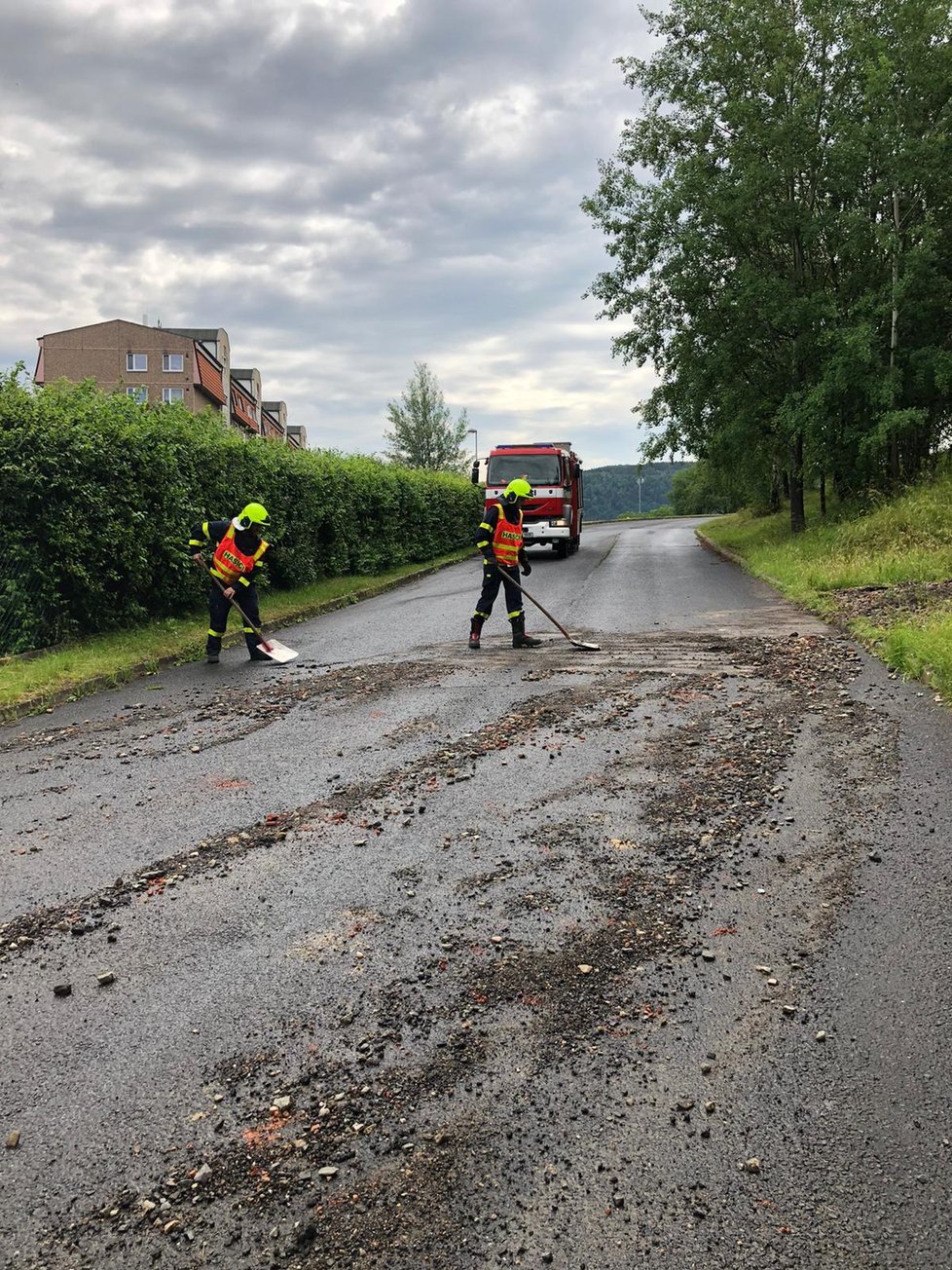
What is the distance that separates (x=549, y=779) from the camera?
5480 millimetres

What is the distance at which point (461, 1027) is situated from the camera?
2.95 m

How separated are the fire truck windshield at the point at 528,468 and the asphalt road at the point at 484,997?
18855 mm

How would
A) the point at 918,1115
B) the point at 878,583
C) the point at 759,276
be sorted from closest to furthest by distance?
the point at 918,1115 < the point at 878,583 < the point at 759,276

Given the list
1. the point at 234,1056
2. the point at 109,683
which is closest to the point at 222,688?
the point at 109,683

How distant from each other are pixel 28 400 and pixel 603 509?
131938 millimetres

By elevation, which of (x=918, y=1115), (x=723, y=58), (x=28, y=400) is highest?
(x=723, y=58)

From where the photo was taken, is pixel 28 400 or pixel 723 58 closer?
pixel 28 400

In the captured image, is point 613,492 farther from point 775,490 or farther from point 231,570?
point 231,570

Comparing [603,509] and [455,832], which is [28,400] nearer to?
[455,832]

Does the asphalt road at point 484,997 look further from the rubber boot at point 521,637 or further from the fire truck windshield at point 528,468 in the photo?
the fire truck windshield at point 528,468

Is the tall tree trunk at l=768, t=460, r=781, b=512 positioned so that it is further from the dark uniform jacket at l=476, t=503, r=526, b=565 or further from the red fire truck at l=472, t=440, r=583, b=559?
the dark uniform jacket at l=476, t=503, r=526, b=565

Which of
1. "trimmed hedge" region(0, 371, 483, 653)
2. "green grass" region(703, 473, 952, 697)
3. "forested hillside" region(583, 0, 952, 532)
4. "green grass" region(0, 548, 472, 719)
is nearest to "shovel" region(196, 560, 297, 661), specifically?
"green grass" region(0, 548, 472, 719)

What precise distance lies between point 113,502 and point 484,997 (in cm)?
893

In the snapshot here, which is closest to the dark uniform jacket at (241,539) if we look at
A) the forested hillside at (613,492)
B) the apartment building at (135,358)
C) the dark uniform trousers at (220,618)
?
the dark uniform trousers at (220,618)
